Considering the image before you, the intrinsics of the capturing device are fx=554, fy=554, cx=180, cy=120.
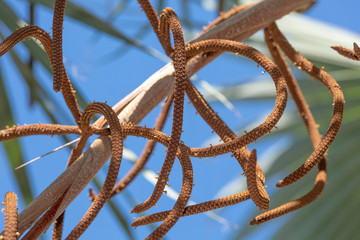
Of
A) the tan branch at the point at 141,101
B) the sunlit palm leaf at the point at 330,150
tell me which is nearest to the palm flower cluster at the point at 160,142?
the tan branch at the point at 141,101

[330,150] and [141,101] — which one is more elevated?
[141,101]

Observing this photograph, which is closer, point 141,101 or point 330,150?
point 141,101

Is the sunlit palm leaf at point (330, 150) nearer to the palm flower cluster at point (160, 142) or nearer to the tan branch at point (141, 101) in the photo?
the tan branch at point (141, 101)

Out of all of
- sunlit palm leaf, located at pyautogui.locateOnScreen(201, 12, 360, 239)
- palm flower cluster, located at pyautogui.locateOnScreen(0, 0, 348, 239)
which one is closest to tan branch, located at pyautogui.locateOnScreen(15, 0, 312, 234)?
palm flower cluster, located at pyautogui.locateOnScreen(0, 0, 348, 239)

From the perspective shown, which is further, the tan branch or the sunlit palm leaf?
the sunlit palm leaf

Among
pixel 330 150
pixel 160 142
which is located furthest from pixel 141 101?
pixel 330 150

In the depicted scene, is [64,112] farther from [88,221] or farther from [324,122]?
[324,122]

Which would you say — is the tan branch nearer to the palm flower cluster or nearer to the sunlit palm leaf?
the palm flower cluster

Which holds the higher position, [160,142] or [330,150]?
[160,142]

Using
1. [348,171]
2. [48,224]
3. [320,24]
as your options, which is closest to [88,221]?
[48,224]

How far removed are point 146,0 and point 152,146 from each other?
0.17m

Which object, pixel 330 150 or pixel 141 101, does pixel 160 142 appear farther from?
pixel 330 150

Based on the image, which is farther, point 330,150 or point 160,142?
point 330,150

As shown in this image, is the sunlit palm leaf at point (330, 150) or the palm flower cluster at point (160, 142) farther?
the sunlit palm leaf at point (330, 150)
